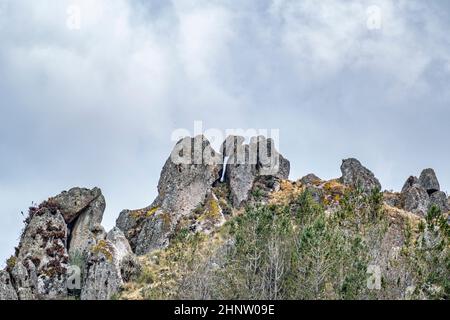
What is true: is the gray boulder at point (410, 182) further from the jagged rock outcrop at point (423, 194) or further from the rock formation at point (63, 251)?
the rock formation at point (63, 251)

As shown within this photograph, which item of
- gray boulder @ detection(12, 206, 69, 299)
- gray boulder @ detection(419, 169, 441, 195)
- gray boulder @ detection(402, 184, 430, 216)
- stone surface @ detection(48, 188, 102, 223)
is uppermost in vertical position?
gray boulder @ detection(419, 169, 441, 195)

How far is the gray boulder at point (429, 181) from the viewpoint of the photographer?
85.2 metres

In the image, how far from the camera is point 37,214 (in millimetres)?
63406

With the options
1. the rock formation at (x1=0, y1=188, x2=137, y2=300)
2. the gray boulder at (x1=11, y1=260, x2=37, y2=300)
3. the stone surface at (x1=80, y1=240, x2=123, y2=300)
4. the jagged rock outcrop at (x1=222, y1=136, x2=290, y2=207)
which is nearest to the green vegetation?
the stone surface at (x1=80, y1=240, x2=123, y2=300)

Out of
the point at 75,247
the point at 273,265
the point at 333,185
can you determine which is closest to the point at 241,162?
the point at 333,185

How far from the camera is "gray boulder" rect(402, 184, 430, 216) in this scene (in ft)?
247

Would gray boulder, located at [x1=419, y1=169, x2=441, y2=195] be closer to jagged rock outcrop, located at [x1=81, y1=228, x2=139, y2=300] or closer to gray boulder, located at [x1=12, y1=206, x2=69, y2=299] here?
jagged rock outcrop, located at [x1=81, y1=228, x2=139, y2=300]

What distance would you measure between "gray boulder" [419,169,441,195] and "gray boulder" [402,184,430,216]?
6891mm

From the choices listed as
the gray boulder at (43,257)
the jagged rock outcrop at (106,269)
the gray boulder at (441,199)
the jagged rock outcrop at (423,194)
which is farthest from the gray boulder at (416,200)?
the gray boulder at (43,257)

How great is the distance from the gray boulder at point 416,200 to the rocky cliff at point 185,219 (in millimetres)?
120

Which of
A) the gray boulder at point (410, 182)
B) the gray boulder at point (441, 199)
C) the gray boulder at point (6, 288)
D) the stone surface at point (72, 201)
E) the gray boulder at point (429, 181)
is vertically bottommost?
the gray boulder at point (6, 288)

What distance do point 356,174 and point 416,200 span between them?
7.72m

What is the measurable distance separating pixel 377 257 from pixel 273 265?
8.32 metres
